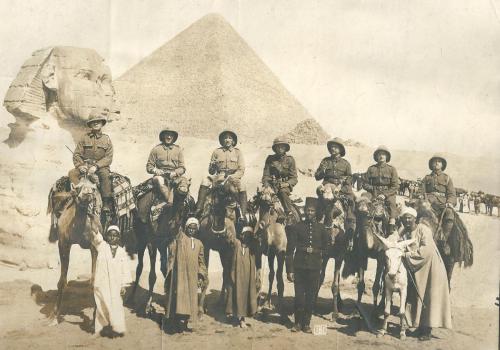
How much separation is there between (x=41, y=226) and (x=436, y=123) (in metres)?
6.20

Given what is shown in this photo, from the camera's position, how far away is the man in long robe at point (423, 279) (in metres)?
9.28

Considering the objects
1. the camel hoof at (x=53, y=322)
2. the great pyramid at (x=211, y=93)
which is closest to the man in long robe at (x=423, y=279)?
the camel hoof at (x=53, y=322)

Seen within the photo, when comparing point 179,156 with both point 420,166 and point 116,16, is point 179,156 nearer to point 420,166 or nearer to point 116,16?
point 116,16

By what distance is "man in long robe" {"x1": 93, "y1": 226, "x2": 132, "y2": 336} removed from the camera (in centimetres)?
870

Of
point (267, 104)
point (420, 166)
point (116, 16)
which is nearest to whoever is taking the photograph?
point (116, 16)

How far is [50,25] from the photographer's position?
9898mm

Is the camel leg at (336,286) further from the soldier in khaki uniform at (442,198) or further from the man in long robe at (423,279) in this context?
the soldier in khaki uniform at (442,198)

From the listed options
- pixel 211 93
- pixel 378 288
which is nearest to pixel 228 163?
pixel 378 288

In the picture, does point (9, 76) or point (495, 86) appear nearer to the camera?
point (9, 76)

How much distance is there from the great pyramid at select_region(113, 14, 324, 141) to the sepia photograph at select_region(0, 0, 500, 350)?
24.1 feet

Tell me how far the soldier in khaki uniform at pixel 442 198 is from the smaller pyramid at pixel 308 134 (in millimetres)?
7217

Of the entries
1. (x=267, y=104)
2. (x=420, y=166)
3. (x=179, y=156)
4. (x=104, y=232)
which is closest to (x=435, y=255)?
(x=420, y=166)

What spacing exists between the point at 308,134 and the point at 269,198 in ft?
34.4

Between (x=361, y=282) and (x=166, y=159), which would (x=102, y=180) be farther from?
(x=361, y=282)
